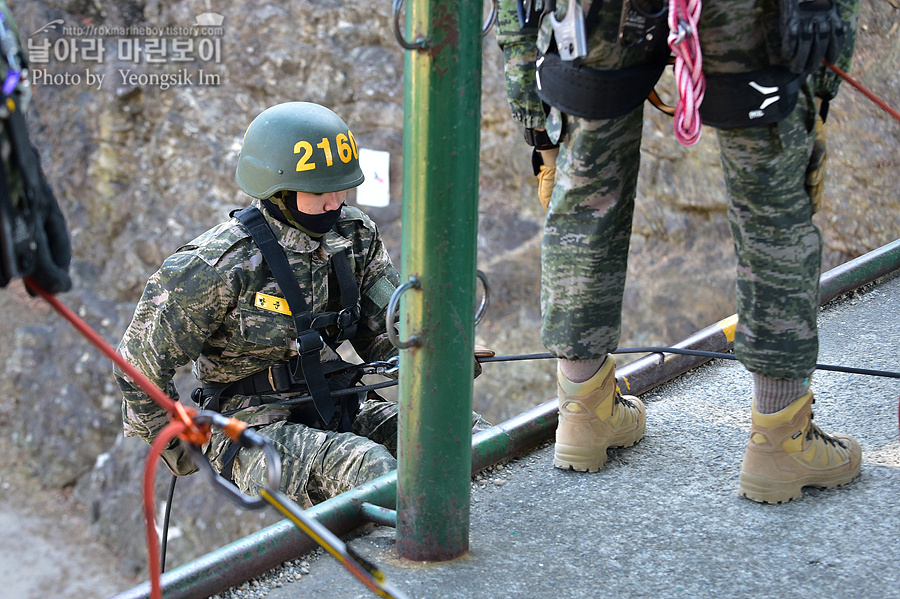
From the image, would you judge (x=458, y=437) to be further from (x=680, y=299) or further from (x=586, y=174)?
(x=680, y=299)

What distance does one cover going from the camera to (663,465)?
6.30 feet

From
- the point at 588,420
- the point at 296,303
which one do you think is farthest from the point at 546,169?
the point at 588,420

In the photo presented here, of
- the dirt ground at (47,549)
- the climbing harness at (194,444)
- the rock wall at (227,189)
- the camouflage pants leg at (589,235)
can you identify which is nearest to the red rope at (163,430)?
the climbing harness at (194,444)

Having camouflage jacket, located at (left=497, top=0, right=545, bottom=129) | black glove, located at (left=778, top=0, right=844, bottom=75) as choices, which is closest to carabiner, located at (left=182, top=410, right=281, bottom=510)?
black glove, located at (left=778, top=0, right=844, bottom=75)

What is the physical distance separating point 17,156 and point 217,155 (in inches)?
313

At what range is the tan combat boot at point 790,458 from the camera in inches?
65.9

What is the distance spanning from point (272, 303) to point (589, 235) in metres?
0.99

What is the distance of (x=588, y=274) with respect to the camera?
5.74 feet

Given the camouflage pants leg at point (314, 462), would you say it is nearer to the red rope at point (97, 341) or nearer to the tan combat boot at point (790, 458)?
the tan combat boot at point (790, 458)

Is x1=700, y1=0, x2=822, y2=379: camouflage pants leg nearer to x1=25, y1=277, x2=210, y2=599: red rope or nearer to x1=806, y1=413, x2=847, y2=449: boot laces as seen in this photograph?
x1=806, y1=413, x2=847, y2=449: boot laces

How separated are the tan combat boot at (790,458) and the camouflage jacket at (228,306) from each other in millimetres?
1188

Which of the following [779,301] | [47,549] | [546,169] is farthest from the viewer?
[47,549]

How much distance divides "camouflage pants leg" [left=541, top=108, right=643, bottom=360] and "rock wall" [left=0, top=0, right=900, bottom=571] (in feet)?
16.8

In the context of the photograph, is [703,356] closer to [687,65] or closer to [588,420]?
[588,420]
